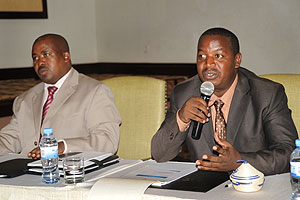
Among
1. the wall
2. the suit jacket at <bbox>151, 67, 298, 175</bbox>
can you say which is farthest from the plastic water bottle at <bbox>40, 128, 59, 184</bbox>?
the wall

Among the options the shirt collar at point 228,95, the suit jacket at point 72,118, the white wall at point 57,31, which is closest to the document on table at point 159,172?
the shirt collar at point 228,95

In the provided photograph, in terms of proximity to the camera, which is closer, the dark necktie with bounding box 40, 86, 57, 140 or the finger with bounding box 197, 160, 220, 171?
the finger with bounding box 197, 160, 220, 171

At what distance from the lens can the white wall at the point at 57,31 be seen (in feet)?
22.5

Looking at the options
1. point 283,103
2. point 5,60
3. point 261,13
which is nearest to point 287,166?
point 283,103

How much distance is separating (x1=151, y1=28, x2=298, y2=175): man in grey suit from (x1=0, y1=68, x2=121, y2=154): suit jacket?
52cm

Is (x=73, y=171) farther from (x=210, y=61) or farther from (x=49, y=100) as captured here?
(x=49, y=100)

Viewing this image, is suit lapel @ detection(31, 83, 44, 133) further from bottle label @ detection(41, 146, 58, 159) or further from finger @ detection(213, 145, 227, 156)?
finger @ detection(213, 145, 227, 156)

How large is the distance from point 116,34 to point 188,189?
20.7 ft

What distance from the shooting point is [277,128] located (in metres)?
2.41

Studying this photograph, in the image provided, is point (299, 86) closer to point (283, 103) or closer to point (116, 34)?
point (283, 103)

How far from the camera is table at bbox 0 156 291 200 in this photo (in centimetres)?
184

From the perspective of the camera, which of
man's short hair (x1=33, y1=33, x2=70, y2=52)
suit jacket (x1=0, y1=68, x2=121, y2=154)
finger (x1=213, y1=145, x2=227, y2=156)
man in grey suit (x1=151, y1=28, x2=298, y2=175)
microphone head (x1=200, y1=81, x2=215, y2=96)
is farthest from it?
man's short hair (x1=33, y1=33, x2=70, y2=52)

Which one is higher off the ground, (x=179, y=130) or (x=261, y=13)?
(x=261, y=13)

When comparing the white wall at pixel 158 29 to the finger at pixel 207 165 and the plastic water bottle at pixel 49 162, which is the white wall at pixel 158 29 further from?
the plastic water bottle at pixel 49 162
